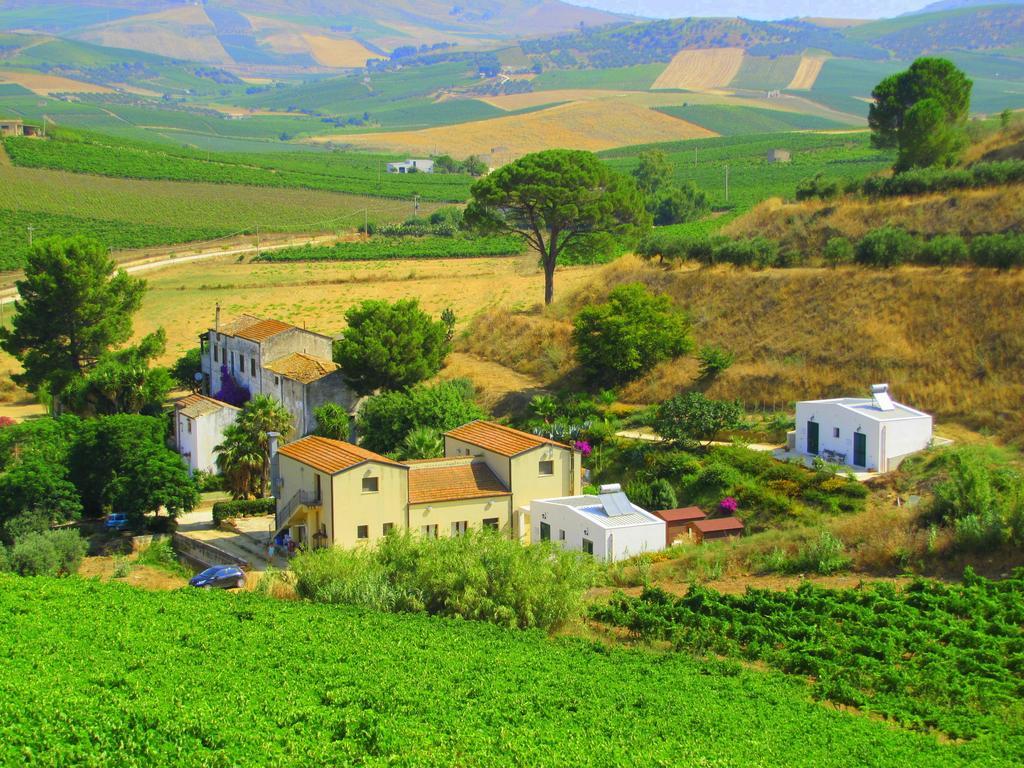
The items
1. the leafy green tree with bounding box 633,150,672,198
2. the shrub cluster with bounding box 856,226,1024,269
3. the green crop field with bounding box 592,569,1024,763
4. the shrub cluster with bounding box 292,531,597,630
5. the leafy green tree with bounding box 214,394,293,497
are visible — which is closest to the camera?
the green crop field with bounding box 592,569,1024,763

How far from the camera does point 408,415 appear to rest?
38.5m

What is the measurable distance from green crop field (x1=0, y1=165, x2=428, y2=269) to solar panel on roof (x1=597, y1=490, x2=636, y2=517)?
64.5m

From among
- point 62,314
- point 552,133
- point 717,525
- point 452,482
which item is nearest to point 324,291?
point 62,314

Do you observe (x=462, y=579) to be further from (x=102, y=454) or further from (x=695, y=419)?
(x=102, y=454)

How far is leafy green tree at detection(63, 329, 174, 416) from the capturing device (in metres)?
44.2

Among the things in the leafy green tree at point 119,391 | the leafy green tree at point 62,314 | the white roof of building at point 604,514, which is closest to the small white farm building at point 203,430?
the leafy green tree at point 119,391

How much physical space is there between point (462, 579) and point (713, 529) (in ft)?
29.9

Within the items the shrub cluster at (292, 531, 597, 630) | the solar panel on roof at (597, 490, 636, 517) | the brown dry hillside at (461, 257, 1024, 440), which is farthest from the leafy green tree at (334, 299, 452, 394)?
the shrub cluster at (292, 531, 597, 630)

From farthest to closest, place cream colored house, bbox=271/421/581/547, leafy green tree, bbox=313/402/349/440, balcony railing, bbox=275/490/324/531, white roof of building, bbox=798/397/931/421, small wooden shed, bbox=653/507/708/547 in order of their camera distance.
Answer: leafy green tree, bbox=313/402/349/440 < white roof of building, bbox=798/397/931/421 < balcony railing, bbox=275/490/324/531 < cream colored house, bbox=271/421/581/547 < small wooden shed, bbox=653/507/708/547

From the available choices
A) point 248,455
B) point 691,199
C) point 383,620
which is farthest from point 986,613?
point 691,199

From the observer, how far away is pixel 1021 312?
37062 mm

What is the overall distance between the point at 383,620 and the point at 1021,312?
23.0 m

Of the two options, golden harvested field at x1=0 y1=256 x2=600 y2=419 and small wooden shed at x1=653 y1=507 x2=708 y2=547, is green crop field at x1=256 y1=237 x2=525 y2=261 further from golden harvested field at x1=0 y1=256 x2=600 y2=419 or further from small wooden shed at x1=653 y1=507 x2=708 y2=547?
small wooden shed at x1=653 y1=507 x2=708 y2=547

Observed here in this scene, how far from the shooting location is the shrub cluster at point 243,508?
35.5m
